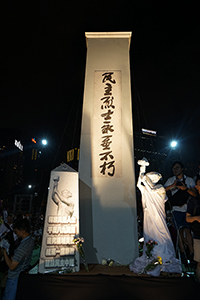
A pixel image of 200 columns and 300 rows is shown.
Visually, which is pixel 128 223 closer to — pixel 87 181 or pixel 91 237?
pixel 91 237

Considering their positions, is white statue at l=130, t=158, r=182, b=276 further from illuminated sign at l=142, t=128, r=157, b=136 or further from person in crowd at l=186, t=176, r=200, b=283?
illuminated sign at l=142, t=128, r=157, b=136

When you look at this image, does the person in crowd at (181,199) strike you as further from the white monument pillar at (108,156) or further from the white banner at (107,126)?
the white banner at (107,126)

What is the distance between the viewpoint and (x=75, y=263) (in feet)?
12.4

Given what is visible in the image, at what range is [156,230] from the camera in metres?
3.83

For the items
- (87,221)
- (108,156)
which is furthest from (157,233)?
(108,156)

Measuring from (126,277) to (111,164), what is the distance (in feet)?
9.53

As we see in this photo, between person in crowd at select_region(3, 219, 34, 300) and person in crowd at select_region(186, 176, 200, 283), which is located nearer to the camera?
person in crowd at select_region(3, 219, 34, 300)

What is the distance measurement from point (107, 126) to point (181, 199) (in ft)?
9.23

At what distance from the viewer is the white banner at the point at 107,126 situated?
536 cm

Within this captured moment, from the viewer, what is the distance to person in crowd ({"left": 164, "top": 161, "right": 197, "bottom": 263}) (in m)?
3.92

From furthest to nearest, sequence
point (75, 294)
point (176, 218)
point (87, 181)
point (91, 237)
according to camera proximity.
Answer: point (87, 181) < point (91, 237) < point (176, 218) < point (75, 294)

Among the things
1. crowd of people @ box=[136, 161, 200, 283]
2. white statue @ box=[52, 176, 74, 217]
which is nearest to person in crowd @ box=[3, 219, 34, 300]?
A: white statue @ box=[52, 176, 74, 217]

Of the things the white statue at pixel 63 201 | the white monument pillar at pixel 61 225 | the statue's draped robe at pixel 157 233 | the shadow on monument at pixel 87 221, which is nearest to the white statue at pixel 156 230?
the statue's draped robe at pixel 157 233

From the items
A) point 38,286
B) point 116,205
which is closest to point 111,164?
point 116,205
